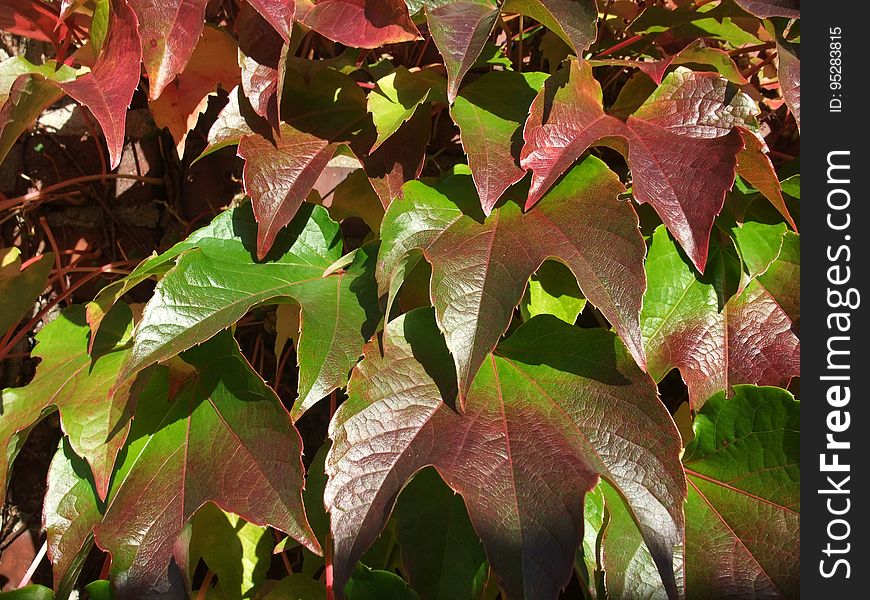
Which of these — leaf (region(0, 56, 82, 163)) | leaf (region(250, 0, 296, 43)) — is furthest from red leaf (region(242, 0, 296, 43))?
leaf (region(0, 56, 82, 163))

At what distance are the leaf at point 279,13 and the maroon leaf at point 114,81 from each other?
131 mm

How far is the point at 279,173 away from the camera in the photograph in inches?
29.6

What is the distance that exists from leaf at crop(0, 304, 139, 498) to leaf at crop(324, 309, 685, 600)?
235 mm

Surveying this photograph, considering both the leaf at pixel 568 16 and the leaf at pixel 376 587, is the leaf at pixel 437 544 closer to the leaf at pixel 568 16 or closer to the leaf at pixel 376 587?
the leaf at pixel 376 587

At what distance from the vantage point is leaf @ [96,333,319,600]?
2.14ft

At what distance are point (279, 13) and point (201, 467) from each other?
451mm

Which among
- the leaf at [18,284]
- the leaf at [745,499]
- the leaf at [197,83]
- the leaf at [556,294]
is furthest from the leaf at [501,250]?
the leaf at [18,284]

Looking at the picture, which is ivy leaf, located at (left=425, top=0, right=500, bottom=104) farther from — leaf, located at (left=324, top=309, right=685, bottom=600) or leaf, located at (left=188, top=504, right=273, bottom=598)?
leaf, located at (left=188, top=504, right=273, bottom=598)

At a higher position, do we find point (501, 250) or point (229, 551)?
point (501, 250)

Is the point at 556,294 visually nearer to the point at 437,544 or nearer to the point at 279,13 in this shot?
the point at 437,544

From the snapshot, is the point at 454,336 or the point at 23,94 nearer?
the point at 454,336

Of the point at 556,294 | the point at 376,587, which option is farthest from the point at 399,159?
the point at 376,587

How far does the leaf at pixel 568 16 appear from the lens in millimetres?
670

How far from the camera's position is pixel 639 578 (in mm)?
718
